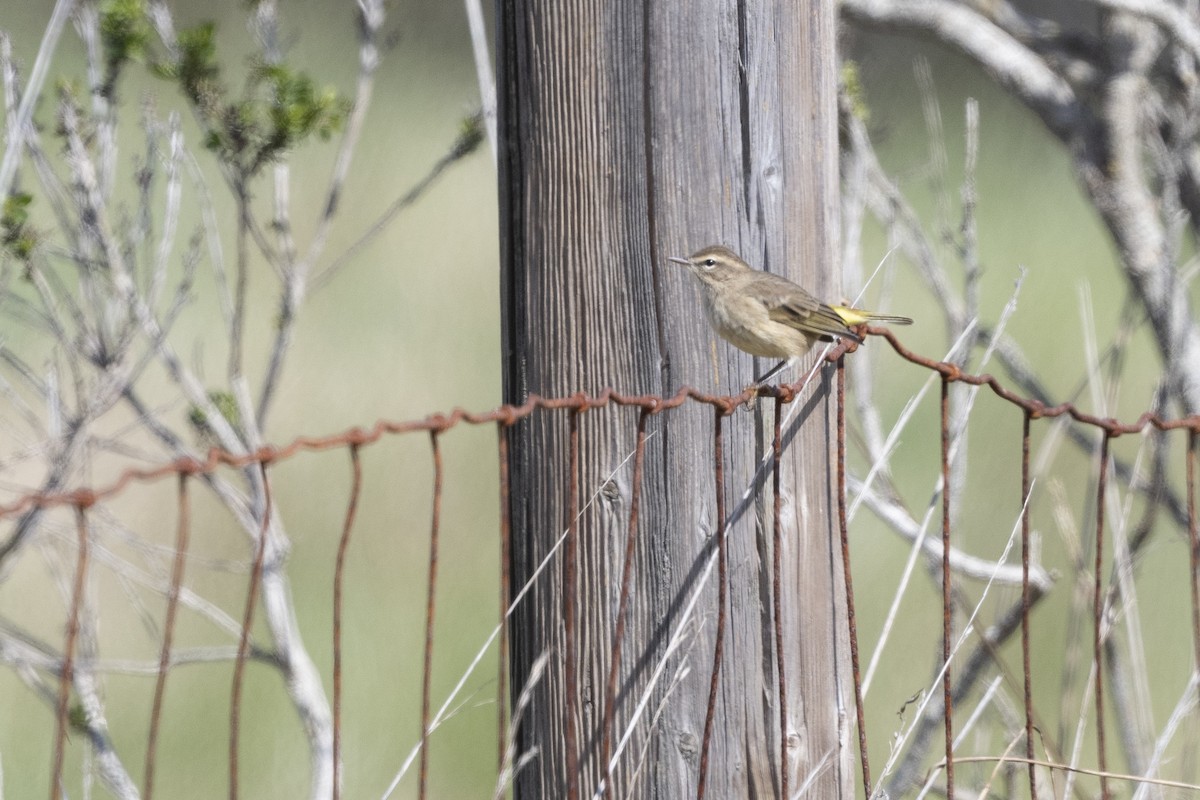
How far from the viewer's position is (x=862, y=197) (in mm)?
3779

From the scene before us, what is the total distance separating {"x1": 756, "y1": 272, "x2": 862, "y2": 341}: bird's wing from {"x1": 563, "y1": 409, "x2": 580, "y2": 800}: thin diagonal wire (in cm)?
39

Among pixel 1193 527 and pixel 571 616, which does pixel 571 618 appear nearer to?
pixel 571 616

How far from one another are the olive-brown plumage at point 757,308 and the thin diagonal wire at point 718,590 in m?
0.16

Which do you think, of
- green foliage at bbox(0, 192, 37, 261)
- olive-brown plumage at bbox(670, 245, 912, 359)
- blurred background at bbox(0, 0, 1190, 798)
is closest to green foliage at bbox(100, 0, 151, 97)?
green foliage at bbox(0, 192, 37, 261)

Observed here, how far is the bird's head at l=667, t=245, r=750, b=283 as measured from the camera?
1.85m

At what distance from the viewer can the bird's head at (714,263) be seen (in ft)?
6.07

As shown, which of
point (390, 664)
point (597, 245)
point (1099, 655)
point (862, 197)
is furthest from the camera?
point (390, 664)

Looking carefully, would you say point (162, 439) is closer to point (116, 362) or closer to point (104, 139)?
point (116, 362)

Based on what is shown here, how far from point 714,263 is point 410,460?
425 centimetres

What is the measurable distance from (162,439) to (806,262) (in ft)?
6.47

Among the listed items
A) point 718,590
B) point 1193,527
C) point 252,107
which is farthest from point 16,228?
point 1193,527

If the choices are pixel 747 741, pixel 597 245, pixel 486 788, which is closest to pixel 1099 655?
pixel 747 741

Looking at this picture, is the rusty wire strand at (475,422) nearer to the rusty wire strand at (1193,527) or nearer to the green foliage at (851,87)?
the rusty wire strand at (1193,527)

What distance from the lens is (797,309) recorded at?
222cm
